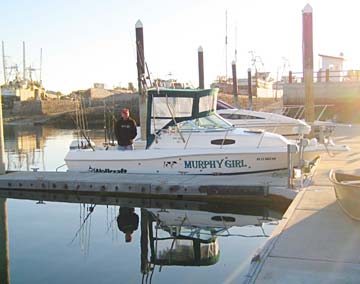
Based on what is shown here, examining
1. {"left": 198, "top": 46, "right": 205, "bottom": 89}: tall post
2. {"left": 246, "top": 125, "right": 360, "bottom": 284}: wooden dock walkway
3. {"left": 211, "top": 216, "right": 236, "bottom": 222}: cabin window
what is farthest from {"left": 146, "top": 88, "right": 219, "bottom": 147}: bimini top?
{"left": 198, "top": 46, "right": 205, "bottom": 89}: tall post

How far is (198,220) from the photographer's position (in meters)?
10.2

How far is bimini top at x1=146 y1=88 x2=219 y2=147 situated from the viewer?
12.8 meters

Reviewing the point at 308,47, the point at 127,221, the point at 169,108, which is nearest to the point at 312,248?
the point at 127,221

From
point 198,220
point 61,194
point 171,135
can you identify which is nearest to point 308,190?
point 198,220

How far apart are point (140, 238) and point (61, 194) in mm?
3689

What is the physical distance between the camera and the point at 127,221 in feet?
35.0

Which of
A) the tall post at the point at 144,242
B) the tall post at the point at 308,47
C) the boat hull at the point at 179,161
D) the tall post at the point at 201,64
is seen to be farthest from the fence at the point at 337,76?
the tall post at the point at 144,242

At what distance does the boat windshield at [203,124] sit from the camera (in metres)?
12.7

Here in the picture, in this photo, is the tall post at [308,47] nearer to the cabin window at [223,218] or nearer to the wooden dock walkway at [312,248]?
the cabin window at [223,218]

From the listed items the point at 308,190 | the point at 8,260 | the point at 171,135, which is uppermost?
the point at 171,135

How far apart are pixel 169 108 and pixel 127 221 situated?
134 inches

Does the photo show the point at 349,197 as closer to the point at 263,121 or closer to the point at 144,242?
the point at 144,242

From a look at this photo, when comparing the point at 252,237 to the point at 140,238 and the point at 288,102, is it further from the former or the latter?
the point at 288,102

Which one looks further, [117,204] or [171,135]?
[171,135]
